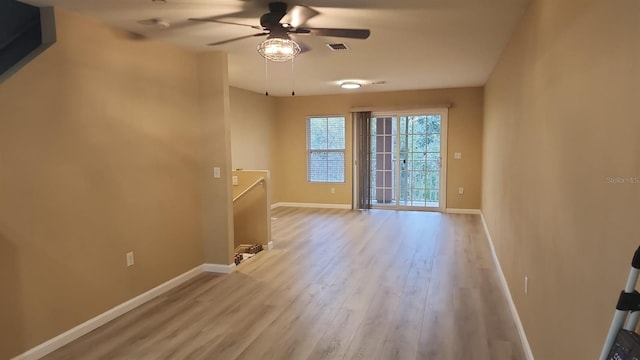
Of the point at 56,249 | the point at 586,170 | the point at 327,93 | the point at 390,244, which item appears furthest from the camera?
the point at 327,93

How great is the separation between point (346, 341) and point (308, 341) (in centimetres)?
27

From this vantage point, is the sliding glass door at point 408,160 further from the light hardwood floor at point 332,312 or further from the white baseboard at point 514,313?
the white baseboard at point 514,313

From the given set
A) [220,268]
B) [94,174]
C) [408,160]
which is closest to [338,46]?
[94,174]

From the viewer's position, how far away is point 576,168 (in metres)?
1.65

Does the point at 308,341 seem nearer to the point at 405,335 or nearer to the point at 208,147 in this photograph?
the point at 405,335

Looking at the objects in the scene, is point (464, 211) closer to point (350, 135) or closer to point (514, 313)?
point (350, 135)

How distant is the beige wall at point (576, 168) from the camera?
1.21m

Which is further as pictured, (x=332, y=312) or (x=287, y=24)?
(x=332, y=312)

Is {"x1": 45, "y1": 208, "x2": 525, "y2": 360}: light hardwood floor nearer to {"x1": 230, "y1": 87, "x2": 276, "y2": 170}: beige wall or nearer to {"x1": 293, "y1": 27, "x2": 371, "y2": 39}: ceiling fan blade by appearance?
{"x1": 293, "y1": 27, "x2": 371, "y2": 39}: ceiling fan blade

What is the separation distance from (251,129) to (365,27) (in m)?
4.59

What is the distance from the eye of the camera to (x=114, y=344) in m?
2.83

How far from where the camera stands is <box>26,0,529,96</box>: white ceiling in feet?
9.45

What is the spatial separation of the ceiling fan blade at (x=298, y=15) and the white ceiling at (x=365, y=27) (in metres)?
0.07

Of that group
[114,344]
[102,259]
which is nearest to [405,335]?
[114,344]
